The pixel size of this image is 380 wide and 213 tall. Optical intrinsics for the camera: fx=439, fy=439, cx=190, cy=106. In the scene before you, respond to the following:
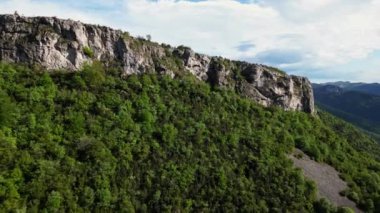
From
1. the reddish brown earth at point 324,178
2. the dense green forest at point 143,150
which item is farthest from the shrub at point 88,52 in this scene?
the reddish brown earth at point 324,178

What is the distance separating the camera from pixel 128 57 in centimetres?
14225

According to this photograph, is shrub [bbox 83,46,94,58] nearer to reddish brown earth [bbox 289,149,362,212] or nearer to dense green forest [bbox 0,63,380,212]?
dense green forest [bbox 0,63,380,212]

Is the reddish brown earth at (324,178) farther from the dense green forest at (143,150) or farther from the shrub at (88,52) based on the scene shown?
the shrub at (88,52)

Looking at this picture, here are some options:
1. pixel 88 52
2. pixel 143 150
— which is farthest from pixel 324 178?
pixel 88 52

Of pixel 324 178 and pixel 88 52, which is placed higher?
pixel 88 52

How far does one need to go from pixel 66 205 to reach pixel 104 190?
1042cm

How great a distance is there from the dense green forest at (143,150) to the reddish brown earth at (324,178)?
3.52 m

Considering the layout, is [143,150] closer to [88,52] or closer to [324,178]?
[88,52]

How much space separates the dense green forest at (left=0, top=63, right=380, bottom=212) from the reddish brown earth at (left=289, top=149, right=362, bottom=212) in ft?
11.6

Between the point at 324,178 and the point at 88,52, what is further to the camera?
the point at 324,178

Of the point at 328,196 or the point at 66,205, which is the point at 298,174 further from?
the point at 66,205

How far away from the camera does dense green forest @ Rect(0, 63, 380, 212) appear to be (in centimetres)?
10006

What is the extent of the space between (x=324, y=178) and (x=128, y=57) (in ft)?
247

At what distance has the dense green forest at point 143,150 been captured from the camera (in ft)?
328
